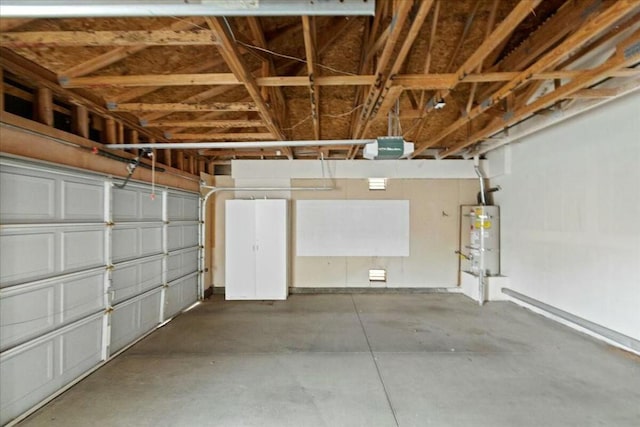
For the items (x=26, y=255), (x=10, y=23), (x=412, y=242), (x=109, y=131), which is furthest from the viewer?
(x=412, y=242)

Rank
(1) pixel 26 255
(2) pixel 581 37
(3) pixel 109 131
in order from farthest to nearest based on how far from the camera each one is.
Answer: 1. (3) pixel 109 131
2. (1) pixel 26 255
3. (2) pixel 581 37

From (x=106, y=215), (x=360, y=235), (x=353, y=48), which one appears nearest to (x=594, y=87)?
(x=353, y=48)

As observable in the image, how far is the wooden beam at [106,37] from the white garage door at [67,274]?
32.5 inches

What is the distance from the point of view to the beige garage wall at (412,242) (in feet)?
19.1

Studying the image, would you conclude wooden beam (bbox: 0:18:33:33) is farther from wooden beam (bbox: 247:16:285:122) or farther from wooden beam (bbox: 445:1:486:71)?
wooden beam (bbox: 445:1:486:71)

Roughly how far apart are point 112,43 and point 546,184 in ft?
17.6

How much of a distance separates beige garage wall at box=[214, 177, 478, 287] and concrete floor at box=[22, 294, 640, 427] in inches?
60.7

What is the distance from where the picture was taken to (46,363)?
2.39 meters

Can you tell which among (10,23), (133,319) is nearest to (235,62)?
(10,23)

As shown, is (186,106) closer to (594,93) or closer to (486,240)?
(594,93)

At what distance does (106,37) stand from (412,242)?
5.36m

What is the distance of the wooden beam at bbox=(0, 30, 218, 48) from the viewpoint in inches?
72.4

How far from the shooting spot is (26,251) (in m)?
2.22

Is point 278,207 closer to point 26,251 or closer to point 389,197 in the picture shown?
point 389,197
